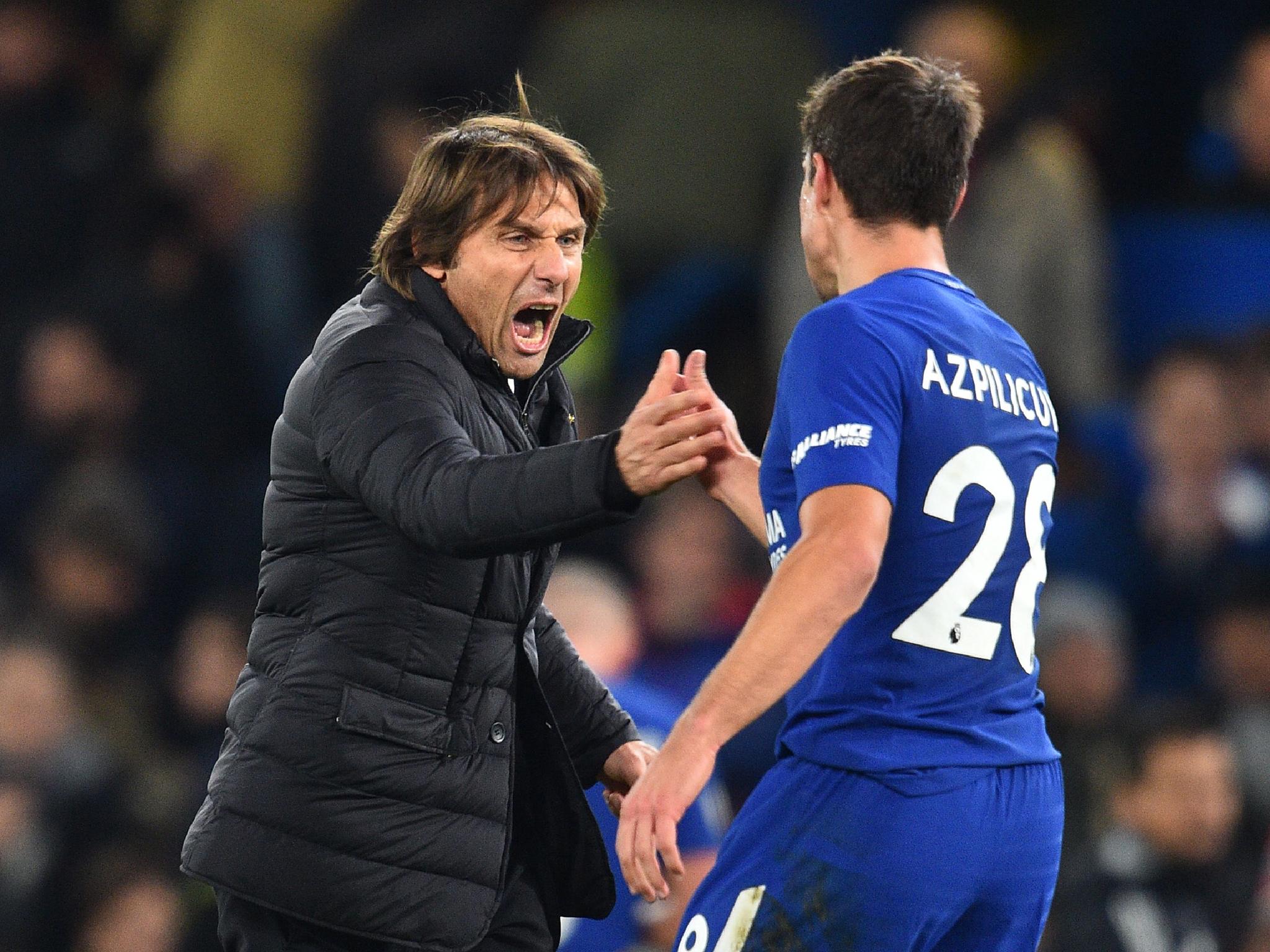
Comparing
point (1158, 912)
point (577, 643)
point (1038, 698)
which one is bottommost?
point (1158, 912)

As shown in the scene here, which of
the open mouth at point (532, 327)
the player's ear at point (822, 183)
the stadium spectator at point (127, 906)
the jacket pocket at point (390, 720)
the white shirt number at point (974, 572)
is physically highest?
the player's ear at point (822, 183)

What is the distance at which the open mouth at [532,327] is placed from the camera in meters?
3.29

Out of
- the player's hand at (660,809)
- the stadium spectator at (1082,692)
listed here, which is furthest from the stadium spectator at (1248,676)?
the player's hand at (660,809)

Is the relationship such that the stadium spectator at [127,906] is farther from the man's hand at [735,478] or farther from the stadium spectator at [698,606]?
the man's hand at [735,478]

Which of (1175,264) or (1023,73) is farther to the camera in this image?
(1023,73)

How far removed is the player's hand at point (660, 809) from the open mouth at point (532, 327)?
77 centimetres

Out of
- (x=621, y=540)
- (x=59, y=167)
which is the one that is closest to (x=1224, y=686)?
(x=621, y=540)

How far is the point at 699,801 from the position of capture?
15.5 ft

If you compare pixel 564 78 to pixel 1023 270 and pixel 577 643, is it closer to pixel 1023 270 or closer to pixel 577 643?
pixel 1023 270

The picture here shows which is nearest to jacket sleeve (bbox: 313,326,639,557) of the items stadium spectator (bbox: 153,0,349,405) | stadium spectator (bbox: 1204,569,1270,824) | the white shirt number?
the white shirt number

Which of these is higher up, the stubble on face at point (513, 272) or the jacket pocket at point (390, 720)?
the stubble on face at point (513, 272)

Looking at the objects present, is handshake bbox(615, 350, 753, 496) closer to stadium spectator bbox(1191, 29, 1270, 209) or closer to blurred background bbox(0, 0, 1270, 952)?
blurred background bbox(0, 0, 1270, 952)

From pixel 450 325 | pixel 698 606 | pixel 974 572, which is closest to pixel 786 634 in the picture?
pixel 974 572

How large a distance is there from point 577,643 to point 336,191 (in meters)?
3.37
